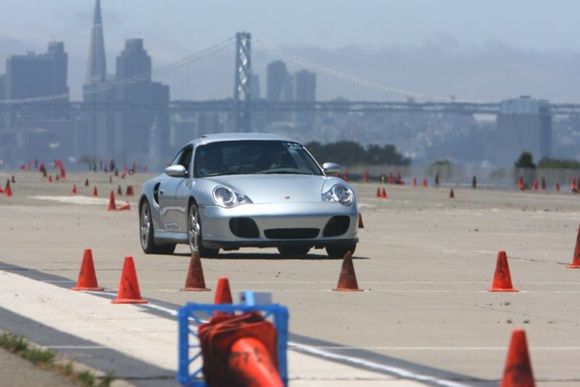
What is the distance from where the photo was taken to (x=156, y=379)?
9734 mm

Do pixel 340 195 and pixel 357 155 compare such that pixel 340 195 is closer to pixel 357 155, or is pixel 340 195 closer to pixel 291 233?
pixel 291 233

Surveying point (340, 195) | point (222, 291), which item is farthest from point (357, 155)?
point (222, 291)

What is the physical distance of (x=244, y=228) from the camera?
20.2m

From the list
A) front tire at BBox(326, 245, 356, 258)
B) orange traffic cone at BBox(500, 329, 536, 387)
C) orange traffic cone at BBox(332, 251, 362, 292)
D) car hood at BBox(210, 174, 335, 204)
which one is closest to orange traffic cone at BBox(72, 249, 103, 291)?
orange traffic cone at BBox(332, 251, 362, 292)

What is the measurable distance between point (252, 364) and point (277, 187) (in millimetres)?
12666

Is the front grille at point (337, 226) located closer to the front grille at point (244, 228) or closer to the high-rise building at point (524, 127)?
the front grille at point (244, 228)

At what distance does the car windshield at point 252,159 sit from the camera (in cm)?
2133

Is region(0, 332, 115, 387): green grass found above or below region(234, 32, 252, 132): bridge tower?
below

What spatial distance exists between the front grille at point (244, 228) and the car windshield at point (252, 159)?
3.94ft

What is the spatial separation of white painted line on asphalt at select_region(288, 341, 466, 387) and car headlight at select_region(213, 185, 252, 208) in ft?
28.7

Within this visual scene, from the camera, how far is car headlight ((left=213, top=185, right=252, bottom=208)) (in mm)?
20250

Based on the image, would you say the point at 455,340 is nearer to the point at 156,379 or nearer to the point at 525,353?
the point at 156,379

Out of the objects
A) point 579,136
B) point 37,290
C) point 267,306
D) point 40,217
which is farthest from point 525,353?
point 579,136

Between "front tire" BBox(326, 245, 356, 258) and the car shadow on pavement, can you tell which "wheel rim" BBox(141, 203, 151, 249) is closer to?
the car shadow on pavement
